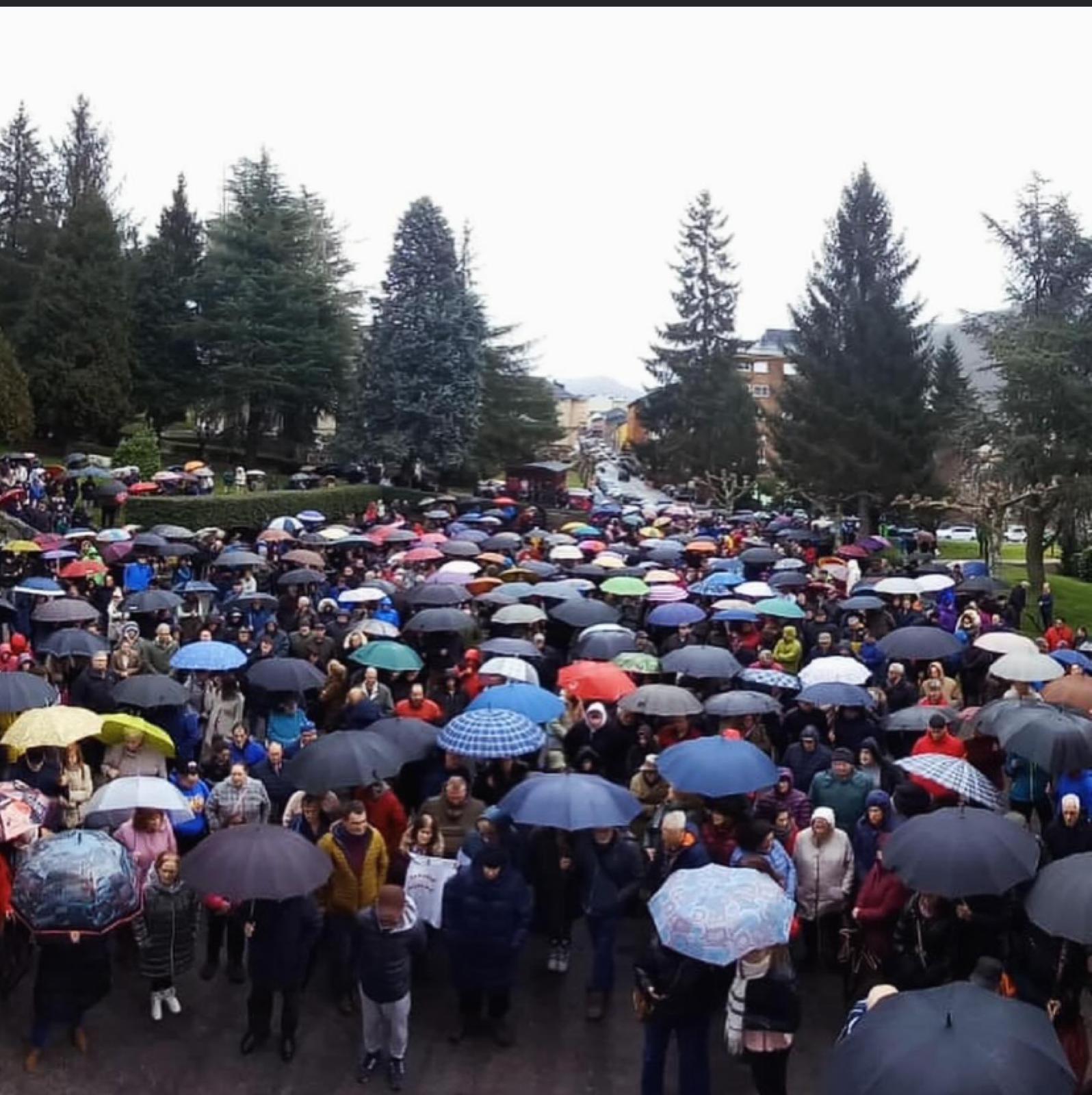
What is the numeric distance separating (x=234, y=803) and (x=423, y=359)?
115 feet

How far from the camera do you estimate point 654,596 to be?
16.1m

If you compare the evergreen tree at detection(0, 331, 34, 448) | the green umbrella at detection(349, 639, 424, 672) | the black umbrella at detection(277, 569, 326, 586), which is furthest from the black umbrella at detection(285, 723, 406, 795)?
the evergreen tree at detection(0, 331, 34, 448)

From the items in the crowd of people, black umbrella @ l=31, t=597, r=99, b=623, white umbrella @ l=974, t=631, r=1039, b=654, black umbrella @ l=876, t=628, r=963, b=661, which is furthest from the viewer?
black umbrella @ l=31, t=597, r=99, b=623

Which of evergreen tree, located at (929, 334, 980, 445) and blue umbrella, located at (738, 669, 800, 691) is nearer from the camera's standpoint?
blue umbrella, located at (738, 669, 800, 691)

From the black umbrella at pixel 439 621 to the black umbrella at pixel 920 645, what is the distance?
188 inches

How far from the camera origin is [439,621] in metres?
13.5

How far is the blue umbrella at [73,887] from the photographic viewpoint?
657 cm

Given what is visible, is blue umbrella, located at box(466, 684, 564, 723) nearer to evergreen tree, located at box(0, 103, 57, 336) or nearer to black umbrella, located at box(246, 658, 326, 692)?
black umbrella, located at box(246, 658, 326, 692)

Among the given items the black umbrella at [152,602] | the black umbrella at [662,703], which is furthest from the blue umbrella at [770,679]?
the black umbrella at [152,602]

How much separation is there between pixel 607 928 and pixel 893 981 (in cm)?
180

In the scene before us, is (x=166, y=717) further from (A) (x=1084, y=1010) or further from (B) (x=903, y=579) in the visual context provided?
(B) (x=903, y=579)

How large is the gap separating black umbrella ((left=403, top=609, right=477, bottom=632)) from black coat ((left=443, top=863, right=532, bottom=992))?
6.56 metres

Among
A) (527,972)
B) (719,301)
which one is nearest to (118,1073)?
(527,972)

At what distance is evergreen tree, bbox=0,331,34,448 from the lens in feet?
118
